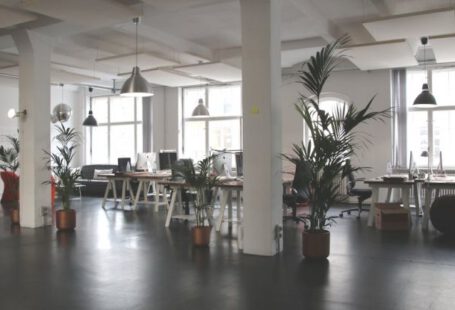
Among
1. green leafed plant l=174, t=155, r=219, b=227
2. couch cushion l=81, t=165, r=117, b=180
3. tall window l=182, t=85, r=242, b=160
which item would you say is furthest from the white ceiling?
couch cushion l=81, t=165, r=117, b=180

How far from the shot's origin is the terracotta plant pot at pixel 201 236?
5.88 meters

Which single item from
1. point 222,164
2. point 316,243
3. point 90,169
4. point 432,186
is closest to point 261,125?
point 316,243

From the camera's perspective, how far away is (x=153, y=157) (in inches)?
409

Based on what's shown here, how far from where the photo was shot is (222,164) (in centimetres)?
758

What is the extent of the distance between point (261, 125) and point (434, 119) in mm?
5835

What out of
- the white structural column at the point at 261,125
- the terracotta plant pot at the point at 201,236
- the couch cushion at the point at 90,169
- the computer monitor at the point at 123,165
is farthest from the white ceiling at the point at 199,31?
the couch cushion at the point at 90,169

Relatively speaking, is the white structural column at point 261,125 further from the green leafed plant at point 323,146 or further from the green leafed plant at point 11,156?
the green leafed plant at point 11,156

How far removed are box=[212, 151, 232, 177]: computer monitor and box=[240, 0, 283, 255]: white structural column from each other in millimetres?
2083

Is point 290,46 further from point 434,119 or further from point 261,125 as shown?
point 261,125

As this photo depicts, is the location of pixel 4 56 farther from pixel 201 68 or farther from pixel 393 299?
A: pixel 393 299

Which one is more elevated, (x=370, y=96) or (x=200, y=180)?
(x=370, y=96)

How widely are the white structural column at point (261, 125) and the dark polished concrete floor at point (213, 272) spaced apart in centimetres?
35

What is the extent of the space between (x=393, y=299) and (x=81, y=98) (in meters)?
12.2

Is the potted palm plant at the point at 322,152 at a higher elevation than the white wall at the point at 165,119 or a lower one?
lower
